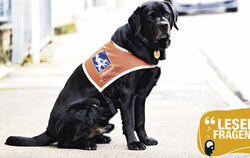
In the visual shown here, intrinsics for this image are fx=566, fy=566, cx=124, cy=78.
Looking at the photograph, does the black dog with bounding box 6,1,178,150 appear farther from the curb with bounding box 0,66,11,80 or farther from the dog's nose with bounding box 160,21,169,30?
the curb with bounding box 0,66,11,80

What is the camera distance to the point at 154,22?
5289 mm

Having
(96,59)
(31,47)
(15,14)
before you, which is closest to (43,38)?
(31,47)

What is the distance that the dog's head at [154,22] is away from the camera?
527cm

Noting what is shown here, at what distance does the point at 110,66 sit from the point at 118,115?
2179 mm

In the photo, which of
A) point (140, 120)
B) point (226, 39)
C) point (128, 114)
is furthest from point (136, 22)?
point (226, 39)

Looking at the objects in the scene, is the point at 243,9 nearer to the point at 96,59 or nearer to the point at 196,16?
the point at 96,59

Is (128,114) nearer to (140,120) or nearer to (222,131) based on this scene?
(140,120)

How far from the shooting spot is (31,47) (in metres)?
12.9

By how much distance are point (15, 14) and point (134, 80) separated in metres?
6.62

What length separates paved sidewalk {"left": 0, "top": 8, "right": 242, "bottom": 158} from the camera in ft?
17.9

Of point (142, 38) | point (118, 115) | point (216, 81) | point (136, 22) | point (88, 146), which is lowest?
point (216, 81)

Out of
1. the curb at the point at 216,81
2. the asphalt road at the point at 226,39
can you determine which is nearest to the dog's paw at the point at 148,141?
the curb at the point at 216,81

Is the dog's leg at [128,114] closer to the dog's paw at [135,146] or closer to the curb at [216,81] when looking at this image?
the dog's paw at [135,146]

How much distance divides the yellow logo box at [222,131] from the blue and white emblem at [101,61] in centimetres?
116
